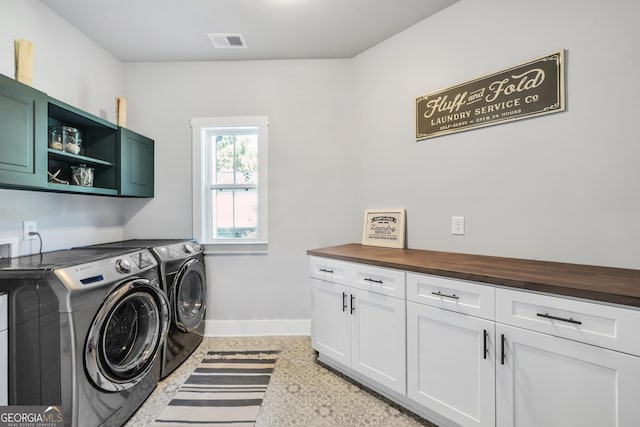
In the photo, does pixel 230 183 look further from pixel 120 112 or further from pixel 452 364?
pixel 452 364

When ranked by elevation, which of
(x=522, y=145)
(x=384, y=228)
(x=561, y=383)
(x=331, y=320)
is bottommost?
(x=331, y=320)

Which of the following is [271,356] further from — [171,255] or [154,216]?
[154,216]

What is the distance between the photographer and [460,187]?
2.06 m

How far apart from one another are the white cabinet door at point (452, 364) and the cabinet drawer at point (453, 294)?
0.04 meters

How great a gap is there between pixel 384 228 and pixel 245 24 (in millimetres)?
2002

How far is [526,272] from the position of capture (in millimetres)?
1397

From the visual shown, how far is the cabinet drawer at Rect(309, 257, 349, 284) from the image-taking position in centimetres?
208

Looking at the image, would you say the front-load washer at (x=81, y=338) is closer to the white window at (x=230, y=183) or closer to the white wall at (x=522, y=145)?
the white window at (x=230, y=183)

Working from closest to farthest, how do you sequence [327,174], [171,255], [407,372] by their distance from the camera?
[407,372] < [171,255] < [327,174]

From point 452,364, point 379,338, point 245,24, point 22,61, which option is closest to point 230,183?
point 245,24

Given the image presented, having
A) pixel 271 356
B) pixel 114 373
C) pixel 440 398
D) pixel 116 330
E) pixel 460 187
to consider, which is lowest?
pixel 271 356

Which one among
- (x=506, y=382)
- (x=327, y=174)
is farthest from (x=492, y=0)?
(x=506, y=382)

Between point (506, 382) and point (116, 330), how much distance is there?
82.2 inches

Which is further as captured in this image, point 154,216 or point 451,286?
point 154,216
